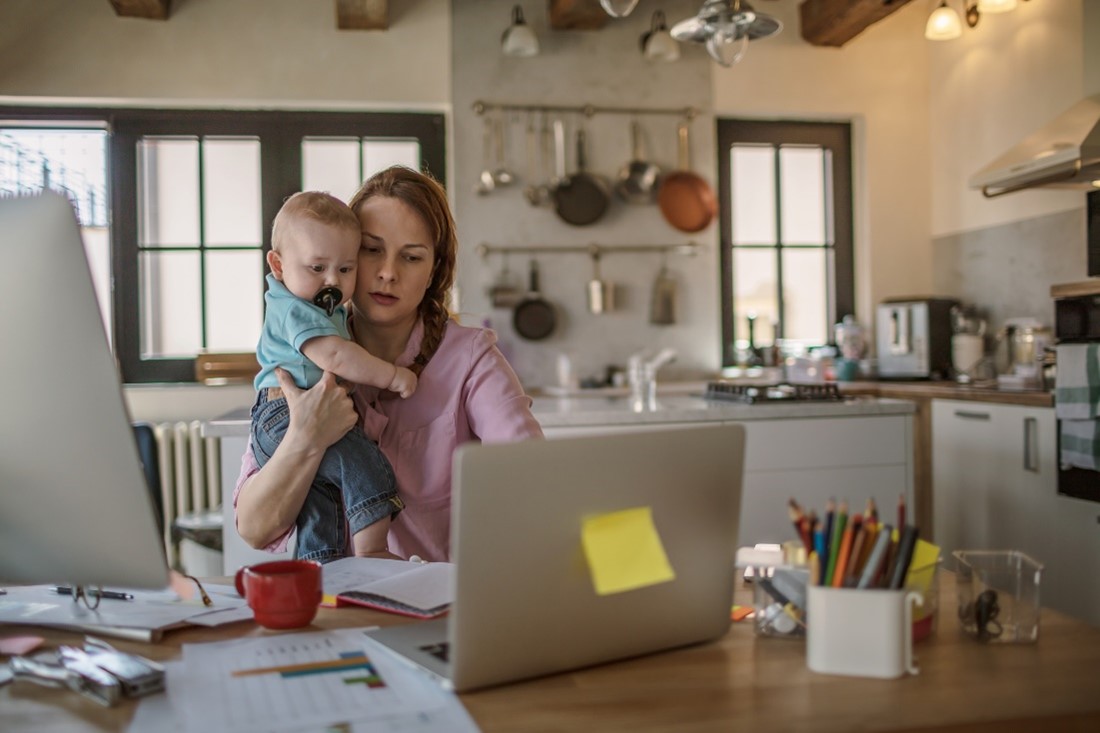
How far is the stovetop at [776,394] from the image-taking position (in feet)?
10.4

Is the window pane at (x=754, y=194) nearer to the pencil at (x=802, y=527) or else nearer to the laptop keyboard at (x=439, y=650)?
the pencil at (x=802, y=527)

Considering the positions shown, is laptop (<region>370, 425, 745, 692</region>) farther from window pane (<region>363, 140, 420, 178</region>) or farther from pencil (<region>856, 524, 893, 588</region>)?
window pane (<region>363, 140, 420, 178</region>)

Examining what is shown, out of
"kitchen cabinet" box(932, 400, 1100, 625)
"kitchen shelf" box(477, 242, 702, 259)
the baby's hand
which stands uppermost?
"kitchen shelf" box(477, 242, 702, 259)

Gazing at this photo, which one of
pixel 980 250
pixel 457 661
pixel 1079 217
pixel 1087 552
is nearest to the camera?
pixel 457 661

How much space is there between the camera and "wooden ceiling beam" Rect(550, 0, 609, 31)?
4.14 metres

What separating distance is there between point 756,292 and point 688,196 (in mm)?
612

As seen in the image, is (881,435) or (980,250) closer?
(881,435)

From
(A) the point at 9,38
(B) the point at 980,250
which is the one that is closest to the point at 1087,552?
(B) the point at 980,250

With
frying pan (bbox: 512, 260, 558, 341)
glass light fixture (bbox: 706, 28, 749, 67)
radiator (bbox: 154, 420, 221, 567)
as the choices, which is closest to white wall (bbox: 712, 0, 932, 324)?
frying pan (bbox: 512, 260, 558, 341)

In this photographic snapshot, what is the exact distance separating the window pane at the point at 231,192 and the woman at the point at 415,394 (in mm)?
2839

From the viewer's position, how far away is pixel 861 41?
4.71m

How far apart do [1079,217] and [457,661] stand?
3662 mm

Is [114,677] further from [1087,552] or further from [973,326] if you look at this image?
[973,326]

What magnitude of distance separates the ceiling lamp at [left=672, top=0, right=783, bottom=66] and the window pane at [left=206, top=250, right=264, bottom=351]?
2.36 metres
